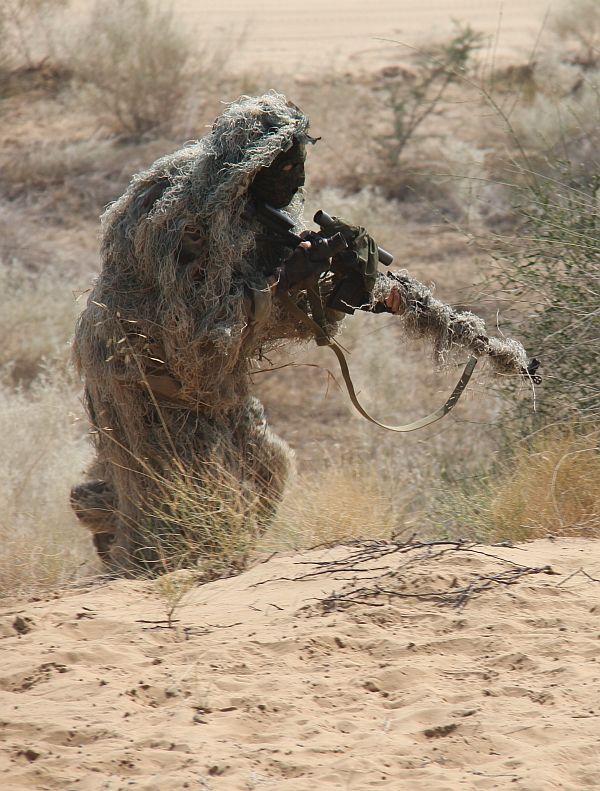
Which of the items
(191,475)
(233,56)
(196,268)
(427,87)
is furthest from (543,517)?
(233,56)

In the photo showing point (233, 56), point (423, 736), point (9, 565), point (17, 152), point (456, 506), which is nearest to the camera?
point (423, 736)

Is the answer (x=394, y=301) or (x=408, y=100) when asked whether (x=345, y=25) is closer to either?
(x=408, y=100)

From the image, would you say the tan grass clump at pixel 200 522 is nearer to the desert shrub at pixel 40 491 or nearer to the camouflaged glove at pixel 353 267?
the desert shrub at pixel 40 491

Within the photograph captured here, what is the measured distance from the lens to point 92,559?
16.3ft

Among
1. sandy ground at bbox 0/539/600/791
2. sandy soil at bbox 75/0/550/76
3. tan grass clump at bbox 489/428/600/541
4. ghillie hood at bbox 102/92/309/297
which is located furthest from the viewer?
sandy soil at bbox 75/0/550/76

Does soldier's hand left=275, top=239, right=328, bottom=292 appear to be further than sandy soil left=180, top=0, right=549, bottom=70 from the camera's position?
No

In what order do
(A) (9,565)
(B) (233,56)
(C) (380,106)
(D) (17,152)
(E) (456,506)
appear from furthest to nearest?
1. (B) (233,56)
2. (C) (380,106)
3. (D) (17,152)
4. (E) (456,506)
5. (A) (9,565)

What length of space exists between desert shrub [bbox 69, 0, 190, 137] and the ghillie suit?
26.6ft

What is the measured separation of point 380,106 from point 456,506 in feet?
27.7

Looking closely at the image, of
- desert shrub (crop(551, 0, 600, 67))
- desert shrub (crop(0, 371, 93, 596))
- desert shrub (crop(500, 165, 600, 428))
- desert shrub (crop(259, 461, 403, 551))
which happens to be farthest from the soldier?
desert shrub (crop(551, 0, 600, 67))

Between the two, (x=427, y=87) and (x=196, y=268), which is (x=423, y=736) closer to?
(x=196, y=268)

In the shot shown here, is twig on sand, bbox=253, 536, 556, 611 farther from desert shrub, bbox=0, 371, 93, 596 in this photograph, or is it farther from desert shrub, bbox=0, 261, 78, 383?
desert shrub, bbox=0, 261, 78, 383

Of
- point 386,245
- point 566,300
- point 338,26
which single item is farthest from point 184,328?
point 338,26

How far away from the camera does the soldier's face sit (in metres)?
3.91
